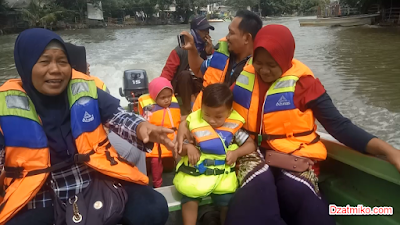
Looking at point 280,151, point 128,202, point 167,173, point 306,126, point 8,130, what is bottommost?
point 167,173

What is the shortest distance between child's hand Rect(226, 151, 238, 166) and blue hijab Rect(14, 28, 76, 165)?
80 centimetres

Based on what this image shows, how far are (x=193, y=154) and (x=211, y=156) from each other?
0.35ft

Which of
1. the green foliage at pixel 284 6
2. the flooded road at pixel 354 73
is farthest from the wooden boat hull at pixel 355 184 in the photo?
the green foliage at pixel 284 6

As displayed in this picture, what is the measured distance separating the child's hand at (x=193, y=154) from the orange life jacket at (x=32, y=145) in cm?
32

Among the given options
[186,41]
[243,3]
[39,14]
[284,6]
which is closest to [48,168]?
[186,41]

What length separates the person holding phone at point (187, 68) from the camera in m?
3.53

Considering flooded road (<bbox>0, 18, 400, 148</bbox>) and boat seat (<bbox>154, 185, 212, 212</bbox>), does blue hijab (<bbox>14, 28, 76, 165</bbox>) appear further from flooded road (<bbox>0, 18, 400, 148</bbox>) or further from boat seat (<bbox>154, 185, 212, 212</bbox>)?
flooded road (<bbox>0, 18, 400, 148</bbox>)

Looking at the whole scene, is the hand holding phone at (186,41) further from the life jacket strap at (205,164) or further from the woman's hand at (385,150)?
the woman's hand at (385,150)

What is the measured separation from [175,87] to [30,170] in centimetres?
232

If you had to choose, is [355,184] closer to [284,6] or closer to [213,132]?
[213,132]

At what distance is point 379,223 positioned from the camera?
1.81 m

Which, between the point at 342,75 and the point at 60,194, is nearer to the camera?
the point at 60,194

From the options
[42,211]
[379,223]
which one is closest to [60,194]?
[42,211]

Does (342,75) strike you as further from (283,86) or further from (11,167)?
(11,167)
